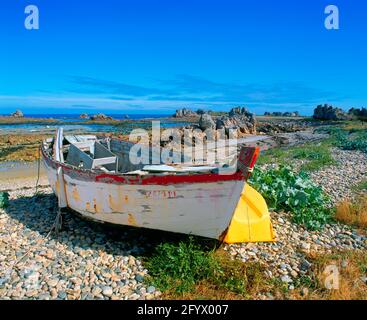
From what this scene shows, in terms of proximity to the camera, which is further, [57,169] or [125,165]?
[125,165]

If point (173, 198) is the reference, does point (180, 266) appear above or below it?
below

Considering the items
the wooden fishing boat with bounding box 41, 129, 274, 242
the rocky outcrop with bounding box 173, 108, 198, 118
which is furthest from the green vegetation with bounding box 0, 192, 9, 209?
the rocky outcrop with bounding box 173, 108, 198, 118

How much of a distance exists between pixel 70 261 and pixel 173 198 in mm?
2904

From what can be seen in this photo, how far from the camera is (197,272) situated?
682cm

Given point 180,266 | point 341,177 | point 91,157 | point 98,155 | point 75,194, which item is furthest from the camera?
point 341,177

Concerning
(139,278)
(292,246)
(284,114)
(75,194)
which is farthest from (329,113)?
(139,278)

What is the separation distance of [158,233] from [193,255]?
39.4 inches

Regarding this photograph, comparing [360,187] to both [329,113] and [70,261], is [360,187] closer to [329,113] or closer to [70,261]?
[70,261]

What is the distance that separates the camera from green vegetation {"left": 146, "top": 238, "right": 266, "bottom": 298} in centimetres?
637

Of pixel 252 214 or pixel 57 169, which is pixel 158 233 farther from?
pixel 57 169

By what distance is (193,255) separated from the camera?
7.14 meters

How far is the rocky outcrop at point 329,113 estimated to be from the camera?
81.0m
